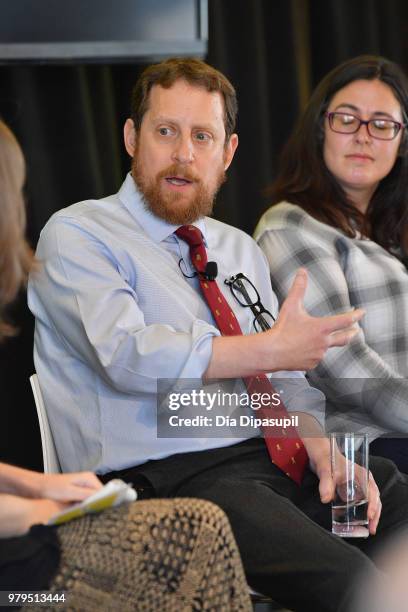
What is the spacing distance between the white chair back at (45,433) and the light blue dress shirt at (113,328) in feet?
0.05

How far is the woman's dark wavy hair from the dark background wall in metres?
0.60

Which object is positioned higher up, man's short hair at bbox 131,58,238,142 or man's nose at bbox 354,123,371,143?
man's short hair at bbox 131,58,238,142

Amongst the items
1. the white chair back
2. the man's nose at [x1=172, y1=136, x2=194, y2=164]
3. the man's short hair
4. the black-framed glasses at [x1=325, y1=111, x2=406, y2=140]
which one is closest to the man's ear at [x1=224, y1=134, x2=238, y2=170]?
the man's short hair

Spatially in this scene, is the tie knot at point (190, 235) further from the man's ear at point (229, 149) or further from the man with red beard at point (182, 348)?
the man's ear at point (229, 149)

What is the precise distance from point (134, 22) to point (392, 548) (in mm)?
1789

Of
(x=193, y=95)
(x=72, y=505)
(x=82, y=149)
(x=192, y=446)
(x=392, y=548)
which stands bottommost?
(x=392, y=548)

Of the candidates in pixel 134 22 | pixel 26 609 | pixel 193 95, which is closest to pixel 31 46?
pixel 134 22

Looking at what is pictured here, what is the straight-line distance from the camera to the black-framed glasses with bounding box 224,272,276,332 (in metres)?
2.34

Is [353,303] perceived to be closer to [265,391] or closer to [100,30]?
[265,391]

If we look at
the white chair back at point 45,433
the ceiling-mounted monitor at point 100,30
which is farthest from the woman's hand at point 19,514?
the ceiling-mounted monitor at point 100,30

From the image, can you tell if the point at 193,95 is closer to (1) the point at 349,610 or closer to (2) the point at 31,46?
(2) the point at 31,46

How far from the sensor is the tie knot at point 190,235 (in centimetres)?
232

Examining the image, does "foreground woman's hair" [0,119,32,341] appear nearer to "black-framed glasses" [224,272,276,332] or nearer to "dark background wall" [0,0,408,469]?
"black-framed glasses" [224,272,276,332]

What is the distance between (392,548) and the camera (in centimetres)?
211
